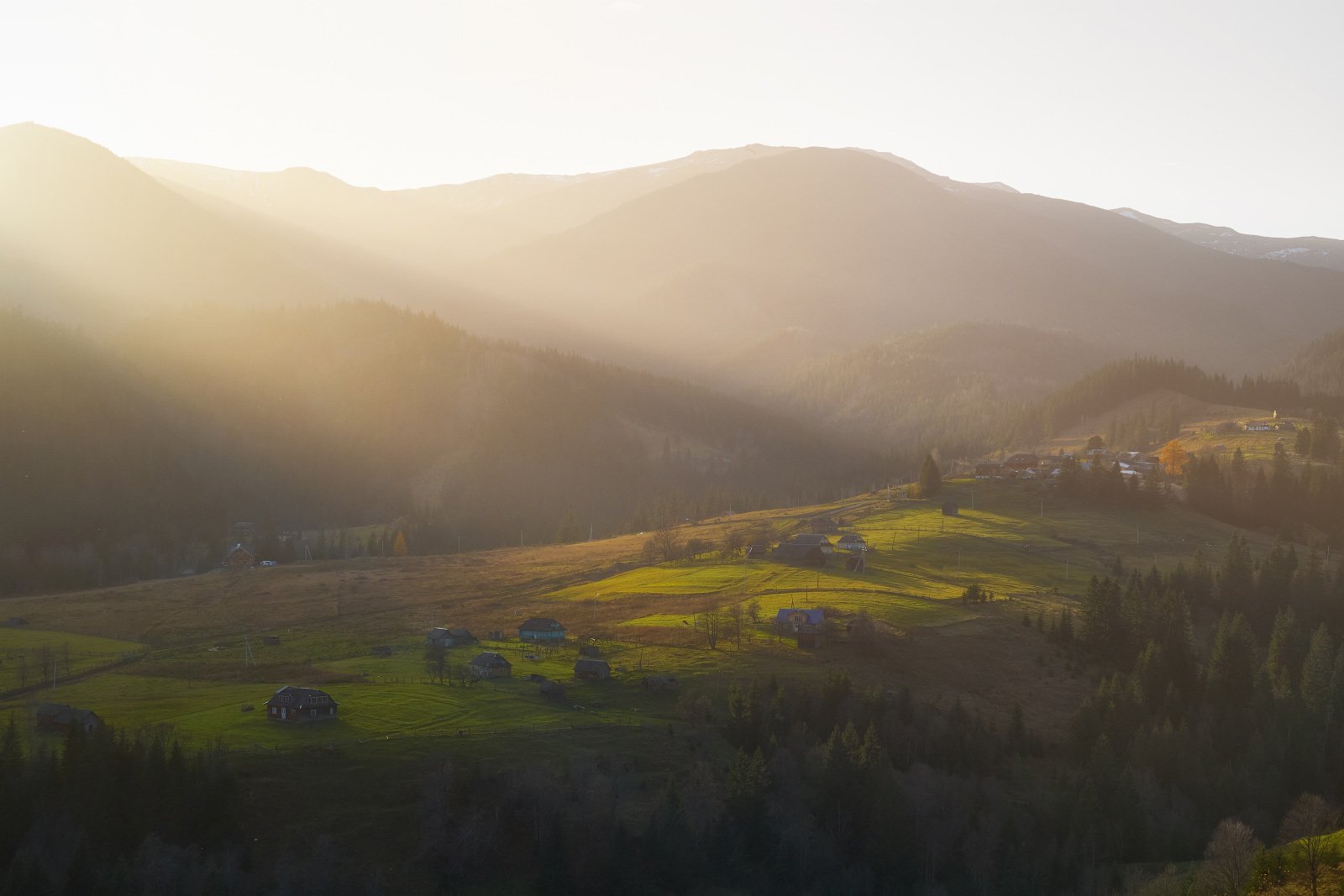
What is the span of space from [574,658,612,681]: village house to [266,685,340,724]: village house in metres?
16.2

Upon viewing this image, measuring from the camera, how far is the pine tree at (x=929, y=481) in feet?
453

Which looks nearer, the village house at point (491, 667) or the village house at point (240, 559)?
A: the village house at point (491, 667)

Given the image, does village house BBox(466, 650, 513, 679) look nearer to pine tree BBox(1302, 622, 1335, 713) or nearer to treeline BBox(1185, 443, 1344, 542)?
pine tree BBox(1302, 622, 1335, 713)

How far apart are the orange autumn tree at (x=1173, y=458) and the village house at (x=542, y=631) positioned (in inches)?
3686

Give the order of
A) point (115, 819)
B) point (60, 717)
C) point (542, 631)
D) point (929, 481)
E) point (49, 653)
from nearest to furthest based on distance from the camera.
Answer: point (115, 819)
point (60, 717)
point (49, 653)
point (542, 631)
point (929, 481)

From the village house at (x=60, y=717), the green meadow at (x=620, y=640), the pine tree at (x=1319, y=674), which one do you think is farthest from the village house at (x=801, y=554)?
the village house at (x=60, y=717)

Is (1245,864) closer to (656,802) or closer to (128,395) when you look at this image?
(656,802)

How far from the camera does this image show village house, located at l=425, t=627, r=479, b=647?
3189 inches

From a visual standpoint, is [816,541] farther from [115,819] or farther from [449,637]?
[115,819]

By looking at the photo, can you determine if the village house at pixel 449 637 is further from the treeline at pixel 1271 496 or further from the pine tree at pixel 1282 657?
the treeline at pixel 1271 496

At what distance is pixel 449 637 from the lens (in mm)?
82125

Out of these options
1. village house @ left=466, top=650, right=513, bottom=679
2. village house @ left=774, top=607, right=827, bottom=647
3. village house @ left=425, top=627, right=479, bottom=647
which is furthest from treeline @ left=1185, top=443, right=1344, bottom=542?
village house @ left=466, top=650, right=513, bottom=679

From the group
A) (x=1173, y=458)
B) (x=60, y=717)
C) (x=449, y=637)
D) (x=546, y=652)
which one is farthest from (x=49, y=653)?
(x=1173, y=458)

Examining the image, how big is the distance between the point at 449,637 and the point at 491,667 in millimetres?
11768
